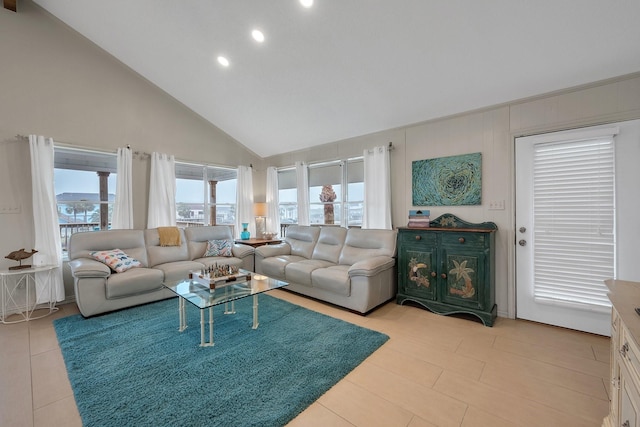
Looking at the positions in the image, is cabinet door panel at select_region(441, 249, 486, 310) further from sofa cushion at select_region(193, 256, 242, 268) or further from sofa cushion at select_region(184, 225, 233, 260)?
sofa cushion at select_region(184, 225, 233, 260)

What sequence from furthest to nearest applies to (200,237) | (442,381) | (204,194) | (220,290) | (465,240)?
(204,194) → (200,237) → (465,240) → (220,290) → (442,381)

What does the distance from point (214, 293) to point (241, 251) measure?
5.89 feet

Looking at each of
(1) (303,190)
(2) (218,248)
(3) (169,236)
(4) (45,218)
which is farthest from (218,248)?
(4) (45,218)

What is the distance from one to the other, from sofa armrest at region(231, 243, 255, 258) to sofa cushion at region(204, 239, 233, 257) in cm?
8

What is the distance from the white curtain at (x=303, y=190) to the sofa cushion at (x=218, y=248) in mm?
1423

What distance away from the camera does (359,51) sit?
292 cm

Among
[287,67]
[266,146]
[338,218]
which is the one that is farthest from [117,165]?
[338,218]

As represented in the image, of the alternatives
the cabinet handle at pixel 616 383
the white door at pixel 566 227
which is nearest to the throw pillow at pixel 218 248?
the white door at pixel 566 227

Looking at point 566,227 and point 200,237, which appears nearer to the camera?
point 566,227

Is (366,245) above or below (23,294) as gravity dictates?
above

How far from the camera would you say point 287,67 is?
3420 mm

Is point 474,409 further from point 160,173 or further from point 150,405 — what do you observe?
point 160,173

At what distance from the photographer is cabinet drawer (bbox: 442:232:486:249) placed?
9.62ft

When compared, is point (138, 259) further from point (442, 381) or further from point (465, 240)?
point (465, 240)
